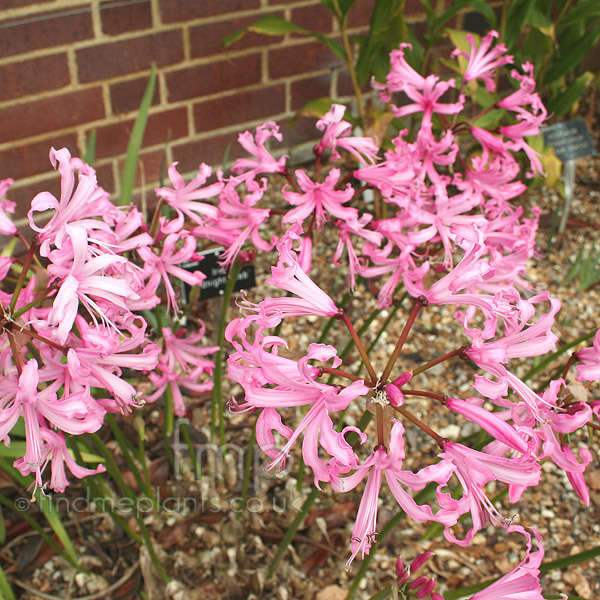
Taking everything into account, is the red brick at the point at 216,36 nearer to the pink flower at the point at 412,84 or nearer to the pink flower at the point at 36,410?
the pink flower at the point at 412,84

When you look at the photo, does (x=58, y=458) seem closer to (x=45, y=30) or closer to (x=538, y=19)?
(x=45, y=30)

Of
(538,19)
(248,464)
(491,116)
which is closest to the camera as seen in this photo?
(248,464)

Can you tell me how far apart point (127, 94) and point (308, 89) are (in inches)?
27.8

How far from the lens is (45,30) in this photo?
193 cm

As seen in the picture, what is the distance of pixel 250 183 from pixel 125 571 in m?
0.88

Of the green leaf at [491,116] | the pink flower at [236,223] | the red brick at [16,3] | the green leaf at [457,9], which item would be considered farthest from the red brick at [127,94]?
the pink flower at [236,223]

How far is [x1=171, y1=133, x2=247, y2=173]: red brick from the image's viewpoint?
2.40 m

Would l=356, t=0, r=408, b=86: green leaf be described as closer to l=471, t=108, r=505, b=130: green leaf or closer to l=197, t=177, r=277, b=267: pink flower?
l=471, t=108, r=505, b=130: green leaf

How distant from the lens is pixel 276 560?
1379 millimetres

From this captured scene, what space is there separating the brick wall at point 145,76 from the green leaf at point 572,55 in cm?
60

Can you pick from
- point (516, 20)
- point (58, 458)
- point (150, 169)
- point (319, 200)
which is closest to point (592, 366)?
point (319, 200)

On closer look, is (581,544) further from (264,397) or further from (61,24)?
(61,24)

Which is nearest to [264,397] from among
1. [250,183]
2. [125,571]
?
[250,183]

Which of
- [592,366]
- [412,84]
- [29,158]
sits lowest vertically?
[29,158]
